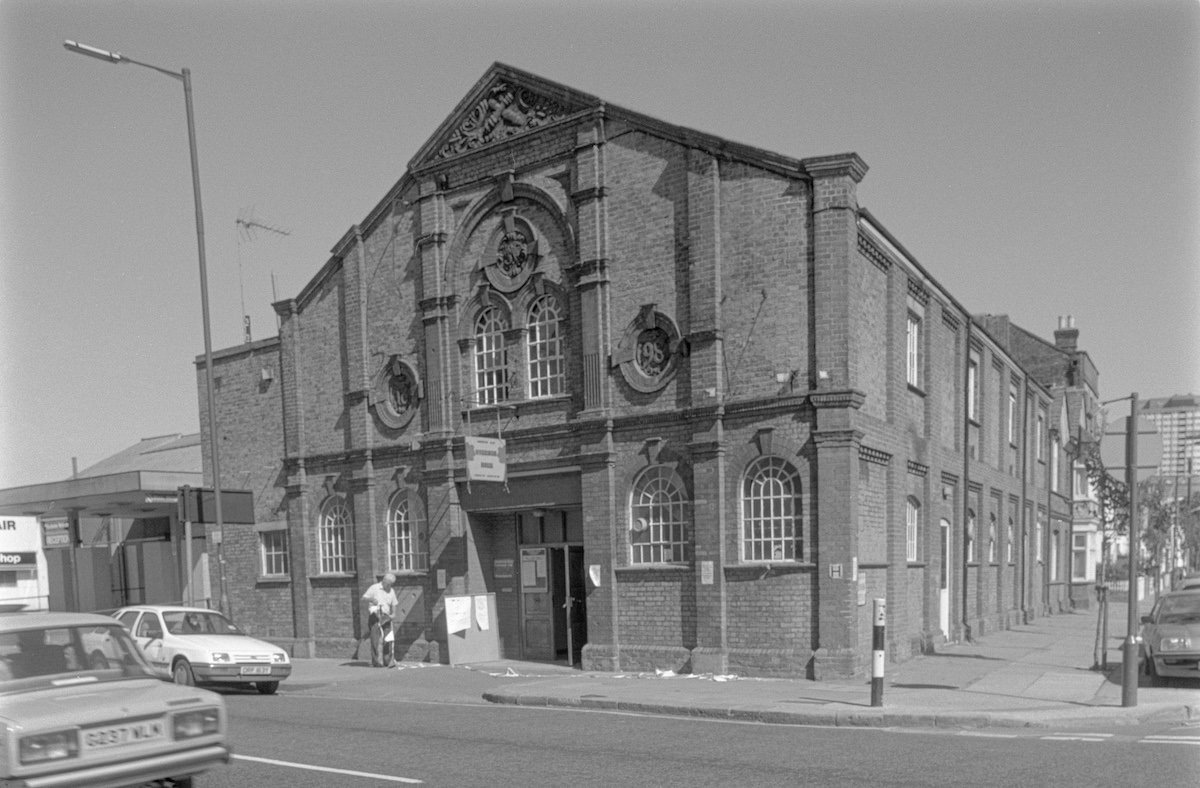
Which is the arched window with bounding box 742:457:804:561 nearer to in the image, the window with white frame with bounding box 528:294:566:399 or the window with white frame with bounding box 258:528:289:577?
the window with white frame with bounding box 528:294:566:399

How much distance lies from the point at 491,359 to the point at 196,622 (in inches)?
282

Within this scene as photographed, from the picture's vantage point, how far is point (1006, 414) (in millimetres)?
27797

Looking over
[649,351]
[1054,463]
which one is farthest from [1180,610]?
[1054,463]

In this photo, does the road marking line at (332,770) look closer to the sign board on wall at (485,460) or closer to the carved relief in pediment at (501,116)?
the sign board on wall at (485,460)

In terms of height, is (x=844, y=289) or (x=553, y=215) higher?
(x=553, y=215)

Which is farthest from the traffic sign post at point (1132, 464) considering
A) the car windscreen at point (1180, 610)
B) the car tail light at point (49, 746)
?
the car tail light at point (49, 746)

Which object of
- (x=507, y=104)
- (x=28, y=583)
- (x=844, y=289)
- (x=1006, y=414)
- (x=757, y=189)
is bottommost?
(x=28, y=583)

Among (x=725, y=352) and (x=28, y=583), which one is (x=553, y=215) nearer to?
(x=725, y=352)

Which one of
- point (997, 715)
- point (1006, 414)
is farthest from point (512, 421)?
point (1006, 414)

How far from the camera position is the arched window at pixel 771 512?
1612 cm

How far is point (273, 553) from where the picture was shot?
23391 millimetres

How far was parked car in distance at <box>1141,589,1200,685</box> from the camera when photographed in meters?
14.5

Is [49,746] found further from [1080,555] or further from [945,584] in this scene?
[1080,555]

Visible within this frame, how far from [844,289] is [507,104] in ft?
25.7
